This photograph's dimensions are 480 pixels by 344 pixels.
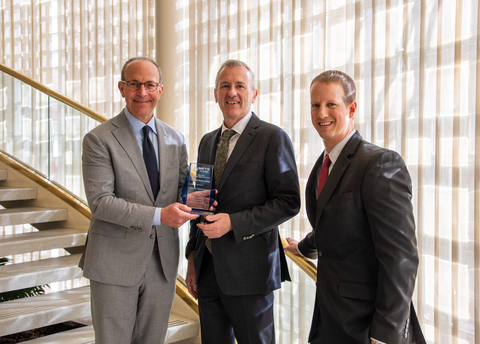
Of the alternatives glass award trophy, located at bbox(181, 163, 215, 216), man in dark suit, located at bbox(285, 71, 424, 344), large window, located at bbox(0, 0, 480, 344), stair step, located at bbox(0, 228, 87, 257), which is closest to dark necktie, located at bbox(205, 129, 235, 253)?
glass award trophy, located at bbox(181, 163, 215, 216)

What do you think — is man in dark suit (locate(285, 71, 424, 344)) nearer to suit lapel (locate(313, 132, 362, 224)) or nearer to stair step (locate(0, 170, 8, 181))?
suit lapel (locate(313, 132, 362, 224))

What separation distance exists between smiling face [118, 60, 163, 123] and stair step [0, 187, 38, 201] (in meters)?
2.79

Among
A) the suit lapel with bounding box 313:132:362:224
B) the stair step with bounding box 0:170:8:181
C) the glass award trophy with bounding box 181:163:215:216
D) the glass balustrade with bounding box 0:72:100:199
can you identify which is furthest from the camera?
the stair step with bounding box 0:170:8:181

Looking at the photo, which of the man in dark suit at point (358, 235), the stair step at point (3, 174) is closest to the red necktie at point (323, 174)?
the man in dark suit at point (358, 235)

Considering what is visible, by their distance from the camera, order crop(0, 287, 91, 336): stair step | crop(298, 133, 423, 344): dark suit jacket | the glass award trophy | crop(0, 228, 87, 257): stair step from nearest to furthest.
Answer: crop(298, 133, 423, 344): dark suit jacket, the glass award trophy, crop(0, 287, 91, 336): stair step, crop(0, 228, 87, 257): stair step

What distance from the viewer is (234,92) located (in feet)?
6.95

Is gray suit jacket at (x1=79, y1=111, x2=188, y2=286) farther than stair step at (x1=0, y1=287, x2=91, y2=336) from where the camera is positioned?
No

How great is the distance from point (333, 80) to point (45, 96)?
12.7ft

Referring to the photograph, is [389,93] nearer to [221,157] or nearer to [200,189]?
[221,157]

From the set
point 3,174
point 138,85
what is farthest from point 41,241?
point 138,85

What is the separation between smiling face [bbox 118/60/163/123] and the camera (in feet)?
6.89

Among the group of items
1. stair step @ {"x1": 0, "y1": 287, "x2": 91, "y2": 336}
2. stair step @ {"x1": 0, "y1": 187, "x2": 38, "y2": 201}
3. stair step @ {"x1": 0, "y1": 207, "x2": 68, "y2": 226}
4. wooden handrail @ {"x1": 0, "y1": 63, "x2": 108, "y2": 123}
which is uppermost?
wooden handrail @ {"x1": 0, "y1": 63, "x2": 108, "y2": 123}

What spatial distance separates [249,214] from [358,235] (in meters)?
0.58

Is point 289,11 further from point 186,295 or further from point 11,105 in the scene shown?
point 11,105
